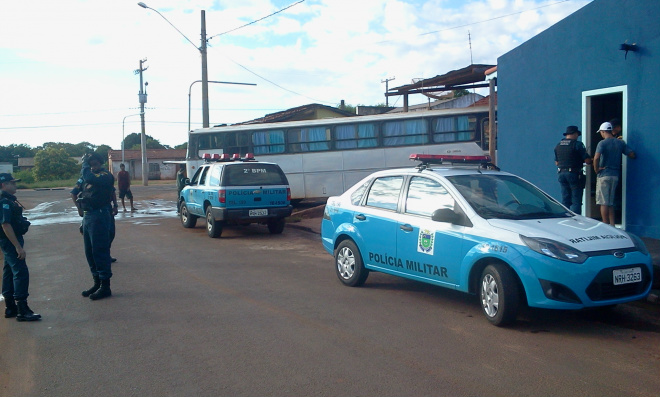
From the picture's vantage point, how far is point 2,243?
21.2 ft

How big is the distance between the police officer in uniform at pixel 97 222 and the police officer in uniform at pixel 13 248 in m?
1.01

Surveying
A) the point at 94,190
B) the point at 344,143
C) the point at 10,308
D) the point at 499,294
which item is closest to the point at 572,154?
the point at 499,294

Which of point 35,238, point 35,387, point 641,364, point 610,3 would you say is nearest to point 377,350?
point 641,364

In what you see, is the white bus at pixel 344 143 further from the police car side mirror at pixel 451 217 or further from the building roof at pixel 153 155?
the building roof at pixel 153 155

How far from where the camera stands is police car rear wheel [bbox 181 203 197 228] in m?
15.5

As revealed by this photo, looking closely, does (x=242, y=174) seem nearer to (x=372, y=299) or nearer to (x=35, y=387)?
(x=372, y=299)

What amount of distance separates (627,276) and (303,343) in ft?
10.4

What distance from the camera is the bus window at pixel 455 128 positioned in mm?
18812

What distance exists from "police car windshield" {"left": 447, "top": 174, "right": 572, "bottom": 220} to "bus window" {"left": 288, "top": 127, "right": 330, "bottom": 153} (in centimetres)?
1338

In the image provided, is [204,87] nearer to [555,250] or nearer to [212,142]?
[212,142]

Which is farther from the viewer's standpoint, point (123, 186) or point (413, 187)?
point (123, 186)

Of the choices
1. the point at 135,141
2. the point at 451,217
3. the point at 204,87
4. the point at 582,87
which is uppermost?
the point at 135,141

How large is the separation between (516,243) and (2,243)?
5555mm

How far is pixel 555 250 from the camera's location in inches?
215
